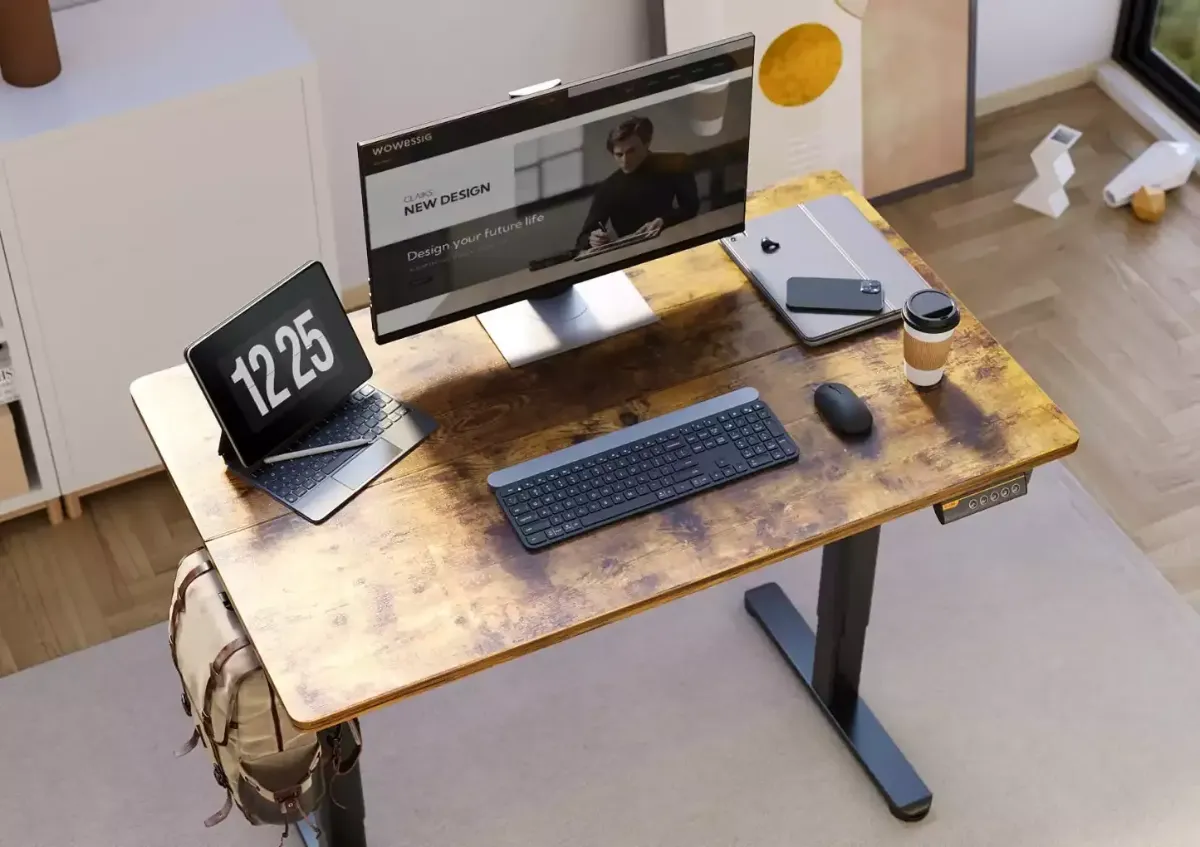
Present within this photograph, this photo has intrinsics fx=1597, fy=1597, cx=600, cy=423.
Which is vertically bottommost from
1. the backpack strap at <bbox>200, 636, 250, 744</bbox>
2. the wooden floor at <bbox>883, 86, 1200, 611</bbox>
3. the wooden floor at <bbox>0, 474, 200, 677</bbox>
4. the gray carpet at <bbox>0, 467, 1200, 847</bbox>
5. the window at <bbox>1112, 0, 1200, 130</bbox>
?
the gray carpet at <bbox>0, 467, 1200, 847</bbox>

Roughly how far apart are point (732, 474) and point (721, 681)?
0.89 m

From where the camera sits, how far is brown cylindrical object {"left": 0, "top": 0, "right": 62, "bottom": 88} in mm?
2867

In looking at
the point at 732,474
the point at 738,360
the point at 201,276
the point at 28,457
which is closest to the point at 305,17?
the point at 201,276

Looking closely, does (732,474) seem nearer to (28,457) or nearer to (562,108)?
(562,108)

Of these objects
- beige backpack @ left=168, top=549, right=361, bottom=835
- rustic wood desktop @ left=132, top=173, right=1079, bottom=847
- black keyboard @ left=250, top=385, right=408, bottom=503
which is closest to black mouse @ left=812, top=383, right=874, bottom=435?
rustic wood desktop @ left=132, top=173, right=1079, bottom=847

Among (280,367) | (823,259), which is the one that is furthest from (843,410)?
(280,367)

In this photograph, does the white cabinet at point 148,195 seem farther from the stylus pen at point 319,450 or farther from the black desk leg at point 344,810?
the black desk leg at point 344,810

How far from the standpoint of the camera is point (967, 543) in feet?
11.2

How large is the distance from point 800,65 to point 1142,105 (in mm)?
1202

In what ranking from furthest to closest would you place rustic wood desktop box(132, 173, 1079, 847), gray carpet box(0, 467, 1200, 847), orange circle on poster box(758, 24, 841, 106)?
orange circle on poster box(758, 24, 841, 106) < gray carpet box(0, 467, 1200, 847) < rustic wood desktop box(132, 173, 1079, 847)

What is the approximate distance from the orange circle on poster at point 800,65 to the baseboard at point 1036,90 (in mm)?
751

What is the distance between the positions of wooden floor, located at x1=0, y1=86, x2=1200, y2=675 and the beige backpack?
887mm

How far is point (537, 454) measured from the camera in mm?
2445

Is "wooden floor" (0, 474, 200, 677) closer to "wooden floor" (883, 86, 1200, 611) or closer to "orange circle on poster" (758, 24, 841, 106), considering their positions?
"orange circle on poster" (758, 24, 841, 106)
